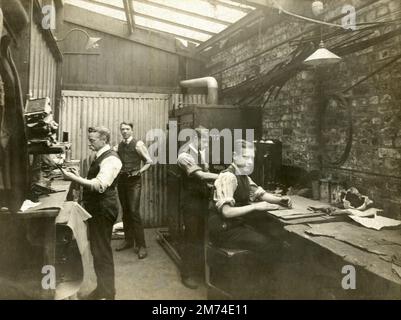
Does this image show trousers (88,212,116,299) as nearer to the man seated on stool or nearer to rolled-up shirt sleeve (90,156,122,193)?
rolled-up shirt sleeve (90,156,122,193)

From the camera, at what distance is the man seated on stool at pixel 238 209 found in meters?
3.45

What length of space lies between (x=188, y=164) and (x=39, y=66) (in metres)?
2.40

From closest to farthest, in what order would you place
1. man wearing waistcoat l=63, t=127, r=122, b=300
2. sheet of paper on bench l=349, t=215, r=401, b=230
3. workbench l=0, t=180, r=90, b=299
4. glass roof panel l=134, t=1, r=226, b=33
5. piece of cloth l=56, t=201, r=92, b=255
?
workbench l=0, t=180, r=90, b=299 < sheet of paper on bench l=349, t=215, r=401, b=230 < piece of cloth l=56, t=201, r=92, b=255 < man wearing waistcoat l=63, t=127, r=122, b=300 < glass roof panel l=134, t=1, r=226, b=33

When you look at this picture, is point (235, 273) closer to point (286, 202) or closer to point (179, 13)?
point (286, 202)

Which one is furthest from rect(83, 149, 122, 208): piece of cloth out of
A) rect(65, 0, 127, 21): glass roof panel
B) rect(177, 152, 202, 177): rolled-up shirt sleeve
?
rect(65, 0, 127, 21): glass roof panel

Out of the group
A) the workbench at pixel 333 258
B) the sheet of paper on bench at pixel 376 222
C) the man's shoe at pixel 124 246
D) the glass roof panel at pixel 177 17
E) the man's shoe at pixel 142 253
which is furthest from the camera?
the glass roof panel at pixel 177 17

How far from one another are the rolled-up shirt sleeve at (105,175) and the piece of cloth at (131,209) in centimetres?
187

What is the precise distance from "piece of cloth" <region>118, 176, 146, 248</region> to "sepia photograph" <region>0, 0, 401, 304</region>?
0.02 metres

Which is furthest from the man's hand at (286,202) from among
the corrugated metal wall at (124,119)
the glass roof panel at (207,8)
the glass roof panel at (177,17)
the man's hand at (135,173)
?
the glass roof panel at (177,17)

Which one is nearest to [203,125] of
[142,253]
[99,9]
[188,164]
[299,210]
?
[188,164]

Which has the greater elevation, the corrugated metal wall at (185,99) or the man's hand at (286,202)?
the corrugated metal wall at (185,99)

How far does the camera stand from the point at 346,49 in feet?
13.0

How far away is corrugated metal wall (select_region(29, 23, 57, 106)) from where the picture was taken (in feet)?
13.4

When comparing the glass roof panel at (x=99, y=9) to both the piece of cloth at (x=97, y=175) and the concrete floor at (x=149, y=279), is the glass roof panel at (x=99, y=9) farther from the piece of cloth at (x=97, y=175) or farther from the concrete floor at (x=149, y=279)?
the concrete floor at (x=149, y=279)
